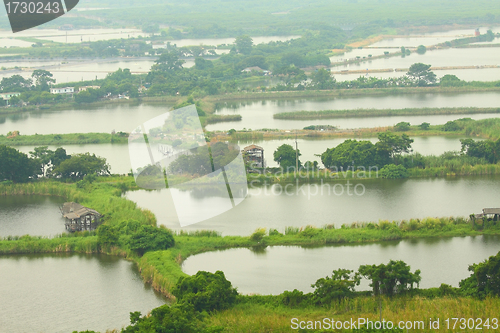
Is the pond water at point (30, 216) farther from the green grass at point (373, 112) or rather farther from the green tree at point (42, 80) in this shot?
the green tree at point (42, 80)

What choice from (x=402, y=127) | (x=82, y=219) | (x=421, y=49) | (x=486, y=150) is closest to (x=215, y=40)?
(x=421, y=49)

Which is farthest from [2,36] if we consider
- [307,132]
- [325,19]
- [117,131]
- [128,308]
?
[128,308]

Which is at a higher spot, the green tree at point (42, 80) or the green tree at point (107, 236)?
the green tree at point (42, 80)

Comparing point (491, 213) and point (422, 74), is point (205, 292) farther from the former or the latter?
point (422, 74)

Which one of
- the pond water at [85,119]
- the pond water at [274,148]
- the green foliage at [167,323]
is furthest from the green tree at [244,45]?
the green foliage at [167,323]

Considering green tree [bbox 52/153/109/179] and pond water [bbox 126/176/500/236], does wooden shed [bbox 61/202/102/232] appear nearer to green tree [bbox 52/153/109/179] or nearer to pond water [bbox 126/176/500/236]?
pond water [bbox 126/176/500/236]

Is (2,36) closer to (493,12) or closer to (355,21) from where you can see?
(355,21)

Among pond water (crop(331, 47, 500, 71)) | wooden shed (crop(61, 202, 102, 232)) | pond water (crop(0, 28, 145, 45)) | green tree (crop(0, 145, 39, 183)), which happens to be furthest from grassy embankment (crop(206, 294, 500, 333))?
pond water (crop(0, 28, 145, 45))
